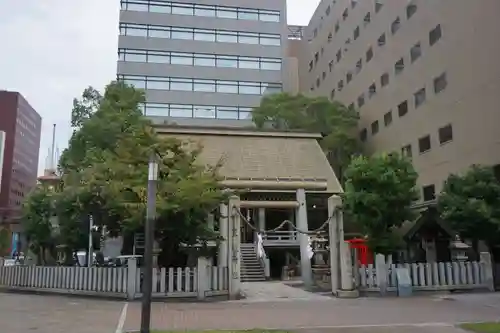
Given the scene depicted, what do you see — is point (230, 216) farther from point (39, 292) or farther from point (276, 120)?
point (276, 120)

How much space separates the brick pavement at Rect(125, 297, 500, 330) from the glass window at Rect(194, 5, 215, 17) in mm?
41628

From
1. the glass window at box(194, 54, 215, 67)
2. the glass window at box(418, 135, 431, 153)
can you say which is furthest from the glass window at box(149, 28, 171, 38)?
the glass window at box(418, 135, 431, 153)

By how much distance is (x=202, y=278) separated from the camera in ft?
48.2

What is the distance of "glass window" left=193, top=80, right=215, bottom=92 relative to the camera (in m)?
48.9

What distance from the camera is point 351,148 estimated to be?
36594mm

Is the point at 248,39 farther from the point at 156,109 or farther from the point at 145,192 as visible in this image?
the point at 145,192

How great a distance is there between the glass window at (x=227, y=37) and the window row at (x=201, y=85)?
14.9ft

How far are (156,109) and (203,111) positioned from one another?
15.1 ft

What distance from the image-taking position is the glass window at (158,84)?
47719 mm

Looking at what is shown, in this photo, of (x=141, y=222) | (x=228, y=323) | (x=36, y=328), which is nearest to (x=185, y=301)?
(x=141, y=222)

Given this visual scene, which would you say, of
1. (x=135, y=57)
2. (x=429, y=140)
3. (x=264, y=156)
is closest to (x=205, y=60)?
(x=135, y=57)

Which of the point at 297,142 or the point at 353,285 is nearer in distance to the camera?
the point at 353,285

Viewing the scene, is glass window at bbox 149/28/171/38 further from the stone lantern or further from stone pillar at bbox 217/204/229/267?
the stone lantern

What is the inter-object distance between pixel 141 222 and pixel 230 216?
3.01 meters
